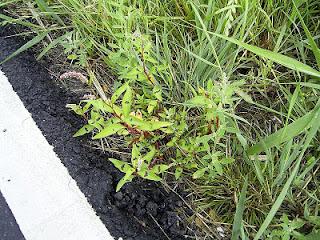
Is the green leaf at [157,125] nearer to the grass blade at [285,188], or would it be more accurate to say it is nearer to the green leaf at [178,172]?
the green leaf at [178,172]

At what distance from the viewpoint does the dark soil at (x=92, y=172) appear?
1.81 meters

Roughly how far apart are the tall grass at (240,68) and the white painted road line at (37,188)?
33cm

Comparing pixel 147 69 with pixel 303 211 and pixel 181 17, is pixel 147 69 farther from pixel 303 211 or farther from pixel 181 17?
pixel 303 211

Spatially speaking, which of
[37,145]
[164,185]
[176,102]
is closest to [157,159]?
[164,185]

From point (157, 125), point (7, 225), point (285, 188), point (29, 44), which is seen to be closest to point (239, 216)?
point (285, 188)

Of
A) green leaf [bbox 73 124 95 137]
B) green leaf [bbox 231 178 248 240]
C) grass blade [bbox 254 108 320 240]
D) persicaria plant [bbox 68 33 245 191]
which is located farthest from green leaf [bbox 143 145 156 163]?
grass blade [bbox 254 108 320 240]

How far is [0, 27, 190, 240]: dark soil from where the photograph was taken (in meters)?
1.81

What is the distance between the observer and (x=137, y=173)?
5.89 feet

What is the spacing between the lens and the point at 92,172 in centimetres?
190

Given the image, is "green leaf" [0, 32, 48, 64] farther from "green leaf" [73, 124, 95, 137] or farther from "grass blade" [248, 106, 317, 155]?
"grass blade" [248, 106, 317, 155]

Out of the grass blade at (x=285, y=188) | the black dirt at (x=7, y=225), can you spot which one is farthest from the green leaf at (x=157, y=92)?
the black dirt at (x=7, y=225)

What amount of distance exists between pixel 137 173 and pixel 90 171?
0.22 m

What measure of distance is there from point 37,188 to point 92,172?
212 mm

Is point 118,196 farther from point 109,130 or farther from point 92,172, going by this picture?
point 109,130
